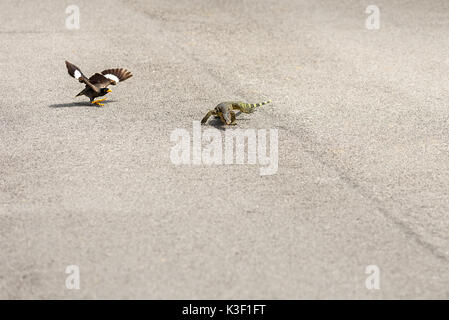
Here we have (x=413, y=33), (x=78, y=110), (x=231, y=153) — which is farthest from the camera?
(x=413, y=33)

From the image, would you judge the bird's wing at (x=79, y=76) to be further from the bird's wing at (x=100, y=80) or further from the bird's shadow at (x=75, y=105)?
the bird's shadow at (x=75, y=105)

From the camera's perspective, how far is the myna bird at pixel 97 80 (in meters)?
7.47

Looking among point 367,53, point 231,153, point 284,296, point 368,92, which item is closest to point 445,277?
point 284,296

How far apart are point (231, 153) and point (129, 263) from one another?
2.17 meters

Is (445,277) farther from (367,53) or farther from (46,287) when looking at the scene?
(367,53)

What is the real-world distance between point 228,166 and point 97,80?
2.37 m

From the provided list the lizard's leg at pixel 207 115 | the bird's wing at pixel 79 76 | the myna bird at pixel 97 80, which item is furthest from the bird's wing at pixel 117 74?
the lizard's leg at pixel 207 115

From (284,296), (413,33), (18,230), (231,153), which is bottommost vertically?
(284,296)

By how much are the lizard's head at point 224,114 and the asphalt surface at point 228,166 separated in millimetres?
360

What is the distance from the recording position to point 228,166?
243 inches

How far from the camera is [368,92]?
815 cm

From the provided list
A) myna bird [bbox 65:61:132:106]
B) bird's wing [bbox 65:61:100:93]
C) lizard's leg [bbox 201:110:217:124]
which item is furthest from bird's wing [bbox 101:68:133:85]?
lizard's leg [bbox 201:110:217:124]

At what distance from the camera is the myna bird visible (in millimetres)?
7473

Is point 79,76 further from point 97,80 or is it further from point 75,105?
point 75,105
